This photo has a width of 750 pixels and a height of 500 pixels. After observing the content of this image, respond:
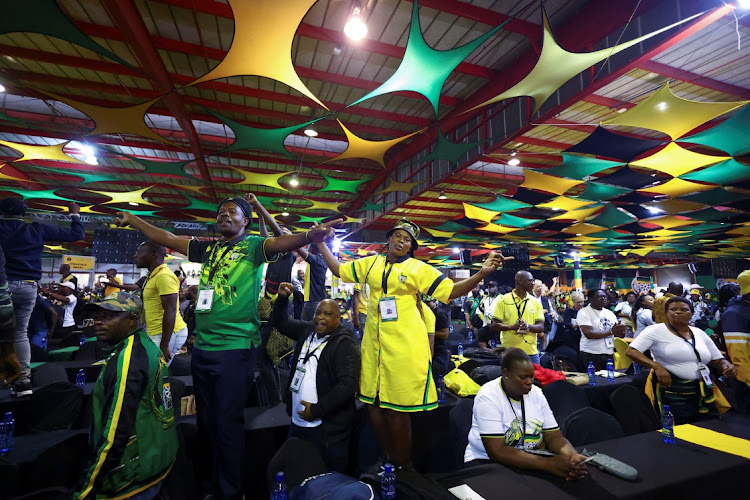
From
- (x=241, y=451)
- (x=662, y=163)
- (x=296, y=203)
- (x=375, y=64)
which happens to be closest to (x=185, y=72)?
(x=375, y=64)

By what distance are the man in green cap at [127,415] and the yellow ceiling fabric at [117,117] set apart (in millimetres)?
4227

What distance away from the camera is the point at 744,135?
5184mm

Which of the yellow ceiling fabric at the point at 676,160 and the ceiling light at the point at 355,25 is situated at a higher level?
the ceiling light at the point at 355,25

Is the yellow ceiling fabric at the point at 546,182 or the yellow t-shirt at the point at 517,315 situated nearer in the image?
the yellow t-shirt at the point at 517,315

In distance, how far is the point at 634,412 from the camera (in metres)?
2.88

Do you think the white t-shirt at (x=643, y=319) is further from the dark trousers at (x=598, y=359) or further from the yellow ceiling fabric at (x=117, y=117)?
the yellow ceiling fabric at (x=117, y=117)

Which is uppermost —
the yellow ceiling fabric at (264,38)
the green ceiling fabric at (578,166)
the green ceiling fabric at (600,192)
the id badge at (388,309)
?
the yellow ceiling fabric at (264,38)

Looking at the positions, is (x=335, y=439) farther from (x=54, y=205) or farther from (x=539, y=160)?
(x=54, y=205)

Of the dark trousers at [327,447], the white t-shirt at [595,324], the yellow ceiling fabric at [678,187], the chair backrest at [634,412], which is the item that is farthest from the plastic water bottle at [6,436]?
the yellow ceiling fabric at [678,187]

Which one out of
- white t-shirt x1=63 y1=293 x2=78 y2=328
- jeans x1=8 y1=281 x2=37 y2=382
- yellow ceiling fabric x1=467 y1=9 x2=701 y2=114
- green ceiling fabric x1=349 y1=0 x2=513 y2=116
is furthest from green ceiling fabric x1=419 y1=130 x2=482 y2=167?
white t-shirt x1=63 y1=293 x2=78 y2=328

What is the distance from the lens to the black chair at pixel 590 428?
7.84 ft

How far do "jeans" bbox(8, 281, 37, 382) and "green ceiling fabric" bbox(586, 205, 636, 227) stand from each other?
39.5 feet

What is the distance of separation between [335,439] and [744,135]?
713 cm

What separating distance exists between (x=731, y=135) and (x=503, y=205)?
16.1 ft
